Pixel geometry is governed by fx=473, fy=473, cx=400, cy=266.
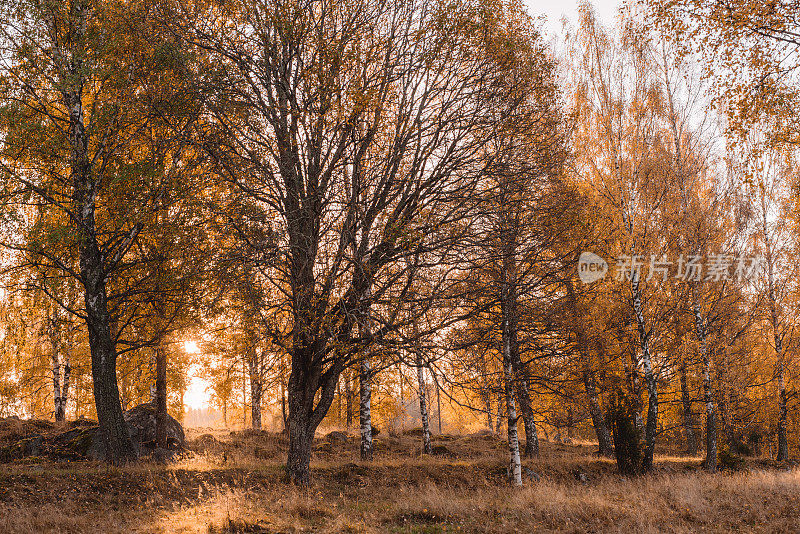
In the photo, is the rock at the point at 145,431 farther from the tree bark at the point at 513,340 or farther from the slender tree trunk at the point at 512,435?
the tree bark at the point at 513,340

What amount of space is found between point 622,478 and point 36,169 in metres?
16.8

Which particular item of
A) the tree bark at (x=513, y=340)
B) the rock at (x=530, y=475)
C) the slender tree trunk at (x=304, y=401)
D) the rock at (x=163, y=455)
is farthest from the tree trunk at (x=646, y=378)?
the rock at (x=163, y=455)

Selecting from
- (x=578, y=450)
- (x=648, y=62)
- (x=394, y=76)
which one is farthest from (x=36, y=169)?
(x=578, y=450)

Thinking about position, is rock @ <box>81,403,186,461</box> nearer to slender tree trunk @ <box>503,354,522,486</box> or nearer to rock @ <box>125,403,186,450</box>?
rock @ <box>125,403,186,450</box>

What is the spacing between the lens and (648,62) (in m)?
16.8

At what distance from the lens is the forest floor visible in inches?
284

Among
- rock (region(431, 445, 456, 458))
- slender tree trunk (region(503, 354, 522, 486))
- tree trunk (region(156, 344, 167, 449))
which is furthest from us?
rock (region(431, 445, 456, 458))

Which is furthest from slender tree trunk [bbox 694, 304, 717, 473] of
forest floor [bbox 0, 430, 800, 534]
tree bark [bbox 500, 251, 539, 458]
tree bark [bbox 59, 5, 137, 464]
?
tree bark [bbox 59, 5, 137, 464]

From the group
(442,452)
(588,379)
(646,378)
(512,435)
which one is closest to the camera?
(512,435)

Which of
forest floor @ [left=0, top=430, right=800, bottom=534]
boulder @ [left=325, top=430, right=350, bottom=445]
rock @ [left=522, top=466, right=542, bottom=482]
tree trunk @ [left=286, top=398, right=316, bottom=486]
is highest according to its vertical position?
tree trunk @ [left=286, top=398, right=316, bottom=486]

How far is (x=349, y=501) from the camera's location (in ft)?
31.2

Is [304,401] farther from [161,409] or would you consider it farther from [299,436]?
[161,409]

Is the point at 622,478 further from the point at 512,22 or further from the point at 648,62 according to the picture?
the point at 648,62

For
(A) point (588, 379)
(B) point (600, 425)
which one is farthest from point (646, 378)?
(B) point (600, 425)
